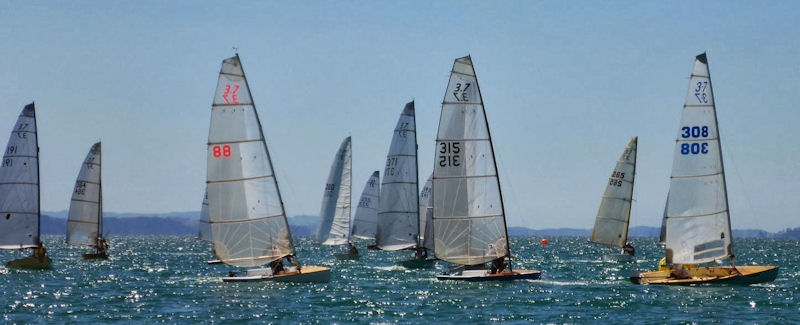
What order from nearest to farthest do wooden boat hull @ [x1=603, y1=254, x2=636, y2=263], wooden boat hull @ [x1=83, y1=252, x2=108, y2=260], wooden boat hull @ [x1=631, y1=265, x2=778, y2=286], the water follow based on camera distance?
1. the water
2. wooden boat hull @ [x1=631, y1=265, x2=778, y2=286]
3. wooden boat hull @ [x1=83, y1=252, x2=108, y2=260]
4. wooden boat hull @ [x1=603, y1=254, x2=636, y2=263]

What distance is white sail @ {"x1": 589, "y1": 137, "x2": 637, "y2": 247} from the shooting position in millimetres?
74875

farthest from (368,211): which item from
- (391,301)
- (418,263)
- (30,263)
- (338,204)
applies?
(391,301)

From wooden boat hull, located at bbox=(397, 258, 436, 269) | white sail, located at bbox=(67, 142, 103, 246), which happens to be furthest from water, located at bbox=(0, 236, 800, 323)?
white sail, located at bbox=(67, 142, 103, 246)

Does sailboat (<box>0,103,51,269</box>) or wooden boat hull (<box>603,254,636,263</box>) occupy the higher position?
sailboat (<box>0,103,51,269</box>)

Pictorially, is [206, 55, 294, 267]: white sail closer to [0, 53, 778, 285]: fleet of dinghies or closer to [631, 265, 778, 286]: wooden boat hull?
[0, 53, 778, 285]: fleet of dinghies

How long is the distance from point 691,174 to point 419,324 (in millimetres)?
14864

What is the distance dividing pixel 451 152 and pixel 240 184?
8.26 m

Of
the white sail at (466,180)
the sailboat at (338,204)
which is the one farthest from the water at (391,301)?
the sailboat at (338,204)

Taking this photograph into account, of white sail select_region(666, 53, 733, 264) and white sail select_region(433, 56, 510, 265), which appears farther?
white sail select_region(433, 56, 510, 265)

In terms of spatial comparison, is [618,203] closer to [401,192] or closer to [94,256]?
[401,192]

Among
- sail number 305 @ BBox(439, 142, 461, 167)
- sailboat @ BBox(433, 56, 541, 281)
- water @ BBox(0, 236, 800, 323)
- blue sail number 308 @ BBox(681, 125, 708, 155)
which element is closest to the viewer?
water @ BBox(0, 236, 800, 323)

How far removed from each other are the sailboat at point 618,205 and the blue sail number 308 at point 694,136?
3101 centimetres

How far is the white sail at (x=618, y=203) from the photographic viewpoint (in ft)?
246

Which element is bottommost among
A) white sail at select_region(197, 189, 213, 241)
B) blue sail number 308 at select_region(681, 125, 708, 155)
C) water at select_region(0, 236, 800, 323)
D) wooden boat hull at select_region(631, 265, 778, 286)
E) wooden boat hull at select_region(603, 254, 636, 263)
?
water at select_region(0, 236, 800, 323)
